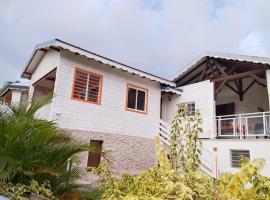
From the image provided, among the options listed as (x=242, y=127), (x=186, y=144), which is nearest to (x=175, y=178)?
(x=186, y=144)

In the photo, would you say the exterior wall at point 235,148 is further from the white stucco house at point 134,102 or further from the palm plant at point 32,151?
the palm plant at point 32,151

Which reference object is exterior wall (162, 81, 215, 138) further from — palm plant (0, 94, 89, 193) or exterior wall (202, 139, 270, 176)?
palm plant (0, 94, 89, 193)

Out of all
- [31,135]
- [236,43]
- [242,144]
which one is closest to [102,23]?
[236,43]

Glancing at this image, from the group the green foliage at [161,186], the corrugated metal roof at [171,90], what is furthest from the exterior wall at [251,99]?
the green foliage at [161,186]

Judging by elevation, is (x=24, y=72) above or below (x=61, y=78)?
above

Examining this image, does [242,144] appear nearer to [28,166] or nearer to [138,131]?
[138,131]

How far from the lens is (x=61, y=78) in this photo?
33.5 feet

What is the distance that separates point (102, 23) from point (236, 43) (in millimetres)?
18139

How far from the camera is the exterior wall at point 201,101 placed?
13.3m

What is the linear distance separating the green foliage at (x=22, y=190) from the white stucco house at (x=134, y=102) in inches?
205

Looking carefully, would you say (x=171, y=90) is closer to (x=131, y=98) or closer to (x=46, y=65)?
(x=131, y=98)

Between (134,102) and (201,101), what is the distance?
13.2 ft

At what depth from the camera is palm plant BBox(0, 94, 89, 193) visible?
4477 millimetres

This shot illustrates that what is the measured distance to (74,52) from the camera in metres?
10.4
